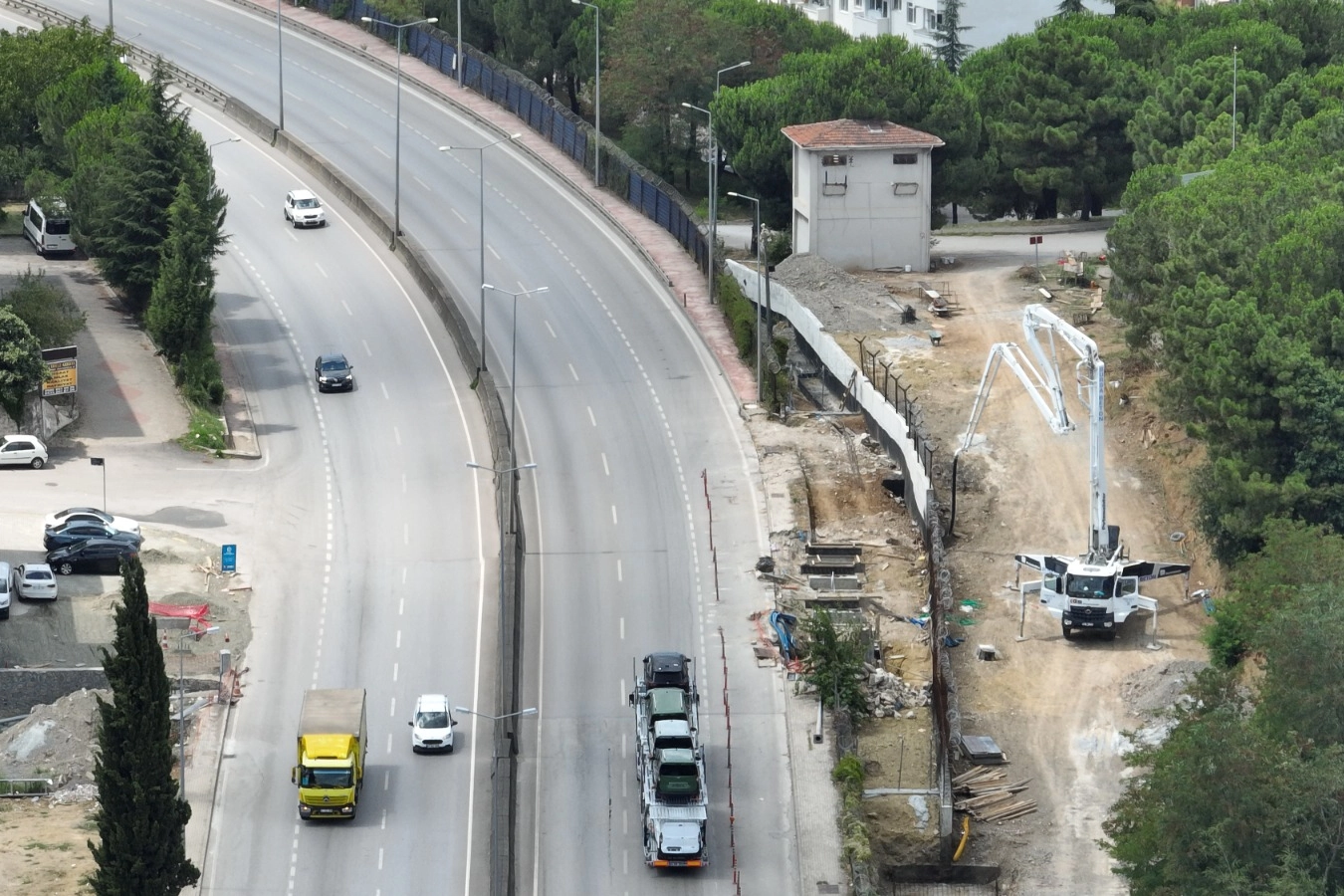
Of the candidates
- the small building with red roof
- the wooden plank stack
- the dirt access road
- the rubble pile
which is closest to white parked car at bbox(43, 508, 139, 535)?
the rubble pile

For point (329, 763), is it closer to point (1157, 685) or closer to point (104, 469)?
point (104, 469)

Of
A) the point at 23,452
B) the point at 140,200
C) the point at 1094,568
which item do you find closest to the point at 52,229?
the point at 140,200

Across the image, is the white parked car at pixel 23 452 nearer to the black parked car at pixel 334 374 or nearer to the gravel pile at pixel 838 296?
the black parked car at pixel 334 374

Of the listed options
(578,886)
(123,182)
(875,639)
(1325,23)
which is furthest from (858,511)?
(1325,23)

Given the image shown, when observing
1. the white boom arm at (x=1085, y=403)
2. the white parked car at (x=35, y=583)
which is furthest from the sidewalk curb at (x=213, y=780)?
the white boom arm at (x=1085, y=403)

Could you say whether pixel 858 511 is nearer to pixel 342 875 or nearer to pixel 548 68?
pixel 342 875

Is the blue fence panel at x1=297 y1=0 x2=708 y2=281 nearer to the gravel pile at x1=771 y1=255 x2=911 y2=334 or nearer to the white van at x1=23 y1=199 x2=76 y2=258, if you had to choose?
the gravel pile at x1=771 y1=255 x2=911 y2=334
